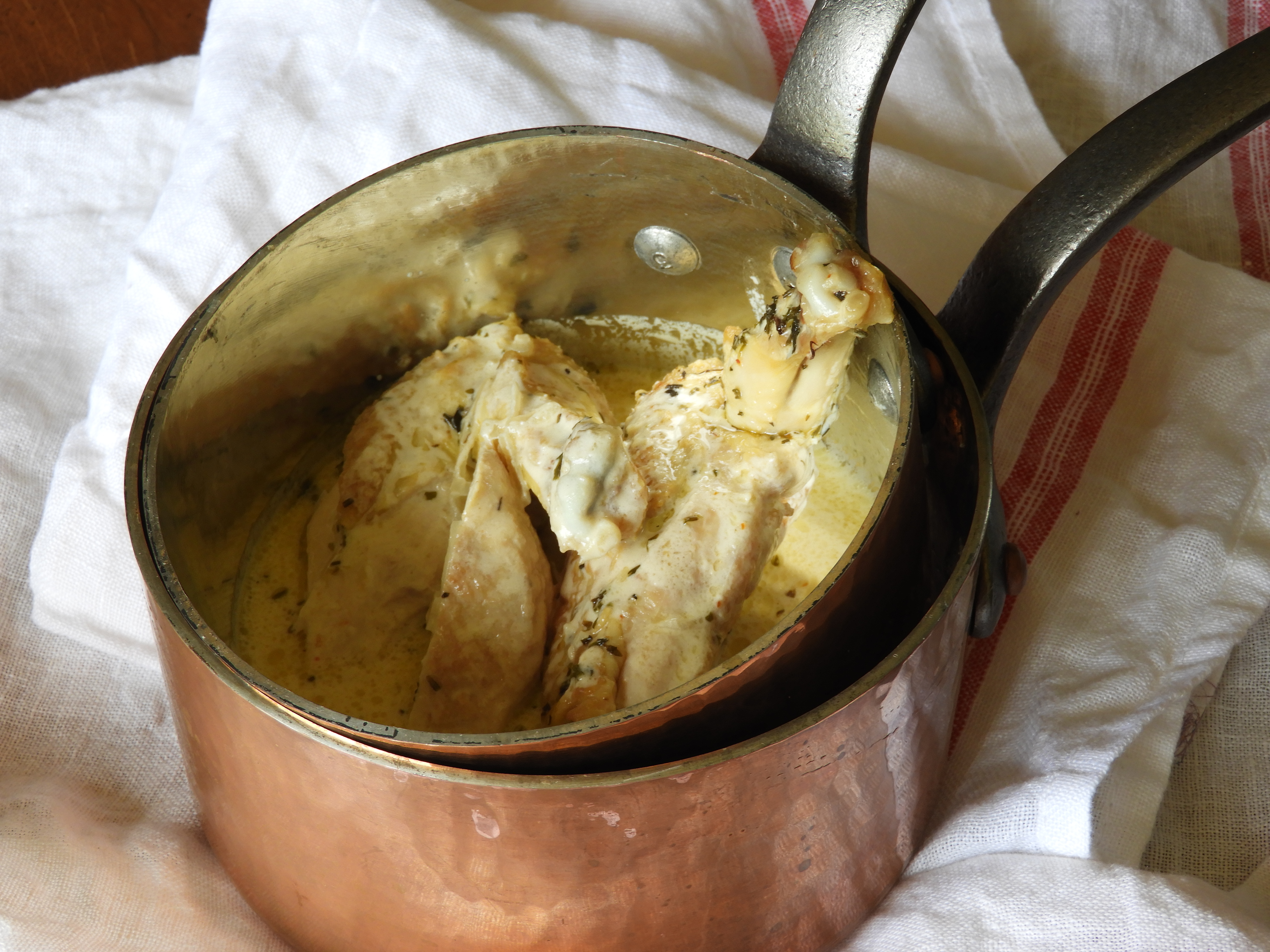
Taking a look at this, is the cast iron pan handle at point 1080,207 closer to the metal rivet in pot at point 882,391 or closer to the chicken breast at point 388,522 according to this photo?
the metal rivet in pot at point 882,391


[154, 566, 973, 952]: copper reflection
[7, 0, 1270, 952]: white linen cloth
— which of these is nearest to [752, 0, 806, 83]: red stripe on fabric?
[7, 0, 1270, 952]: white linen cloth

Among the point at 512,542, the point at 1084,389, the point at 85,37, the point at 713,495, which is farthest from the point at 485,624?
the point at 85,37

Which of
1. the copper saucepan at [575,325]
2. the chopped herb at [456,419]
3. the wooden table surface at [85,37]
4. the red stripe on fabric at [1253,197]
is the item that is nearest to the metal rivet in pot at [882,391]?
the copper saucepan at [575,325]

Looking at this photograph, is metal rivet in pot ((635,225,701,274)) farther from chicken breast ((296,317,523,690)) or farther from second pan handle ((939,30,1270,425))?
second pan handle ((939,30,1270,425))

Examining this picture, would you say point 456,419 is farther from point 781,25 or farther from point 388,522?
point 781,25

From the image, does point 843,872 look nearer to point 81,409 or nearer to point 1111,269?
point 1111,269

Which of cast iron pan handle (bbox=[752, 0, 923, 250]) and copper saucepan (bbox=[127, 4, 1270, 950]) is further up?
cast iron pan handle (bbox=[752, 0, 923, 250])
